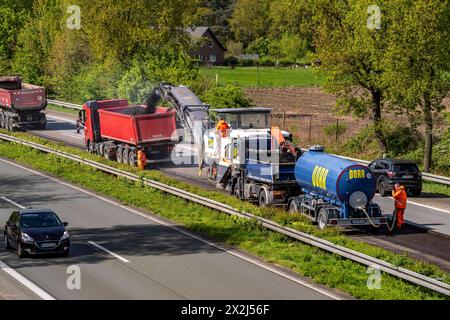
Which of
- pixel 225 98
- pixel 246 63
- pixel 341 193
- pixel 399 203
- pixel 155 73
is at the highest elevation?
pixel 155 73

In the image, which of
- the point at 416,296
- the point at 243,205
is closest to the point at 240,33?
the point at 243,205

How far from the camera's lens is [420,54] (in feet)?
134

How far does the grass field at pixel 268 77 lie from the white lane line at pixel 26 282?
2632 inches

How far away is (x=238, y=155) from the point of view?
3516 cm

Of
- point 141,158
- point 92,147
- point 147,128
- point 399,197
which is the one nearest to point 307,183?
point 399,197

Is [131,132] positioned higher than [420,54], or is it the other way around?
[420,54]

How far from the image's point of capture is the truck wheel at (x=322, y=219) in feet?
94.9

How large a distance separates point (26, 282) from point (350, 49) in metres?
27.5

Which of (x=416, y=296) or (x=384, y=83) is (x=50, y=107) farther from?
(x=416, y=296)

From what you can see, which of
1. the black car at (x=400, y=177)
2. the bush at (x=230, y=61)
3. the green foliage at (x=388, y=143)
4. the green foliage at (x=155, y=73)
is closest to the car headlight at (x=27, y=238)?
the black car at (x=400, y=177)

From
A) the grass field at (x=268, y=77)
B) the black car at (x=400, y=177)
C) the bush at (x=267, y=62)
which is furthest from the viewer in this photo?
the bush at (x=267, y=62)

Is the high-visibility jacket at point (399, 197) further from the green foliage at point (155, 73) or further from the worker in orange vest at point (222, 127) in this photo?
the green foliage at point (155, 73)

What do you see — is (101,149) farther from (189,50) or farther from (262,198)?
(189,50)

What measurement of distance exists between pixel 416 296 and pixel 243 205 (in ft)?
38.0
